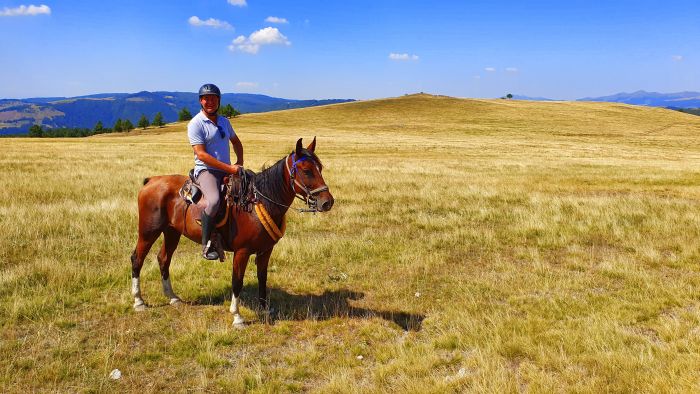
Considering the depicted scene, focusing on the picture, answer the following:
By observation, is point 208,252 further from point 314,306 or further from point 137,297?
point 314,306

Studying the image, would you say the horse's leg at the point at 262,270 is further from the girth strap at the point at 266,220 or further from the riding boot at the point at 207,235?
the riding boot at the point at 207,235

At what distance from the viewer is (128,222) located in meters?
12.0

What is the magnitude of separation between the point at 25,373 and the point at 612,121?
4021 inches

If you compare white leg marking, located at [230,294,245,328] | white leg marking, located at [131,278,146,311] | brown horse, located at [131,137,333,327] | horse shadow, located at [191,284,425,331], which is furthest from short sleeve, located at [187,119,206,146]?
horse shadow, located at [191,284,425,331]

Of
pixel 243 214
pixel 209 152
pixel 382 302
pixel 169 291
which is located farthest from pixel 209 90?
pixel 382 302

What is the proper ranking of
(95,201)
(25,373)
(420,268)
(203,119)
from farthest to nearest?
(95,201) → (420,268) → (203,119) → (25,373)

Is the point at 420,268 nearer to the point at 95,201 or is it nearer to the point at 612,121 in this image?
the point at 95,201

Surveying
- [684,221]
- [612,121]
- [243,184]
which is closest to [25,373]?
[243,184]

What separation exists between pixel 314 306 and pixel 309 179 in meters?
2.58

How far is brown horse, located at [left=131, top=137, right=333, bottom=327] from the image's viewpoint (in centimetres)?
589

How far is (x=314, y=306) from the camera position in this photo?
7.24 metres

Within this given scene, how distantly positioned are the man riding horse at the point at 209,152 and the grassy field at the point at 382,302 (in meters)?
1.65

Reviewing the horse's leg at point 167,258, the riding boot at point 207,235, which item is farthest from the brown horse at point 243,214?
the riding boot at point 207,235

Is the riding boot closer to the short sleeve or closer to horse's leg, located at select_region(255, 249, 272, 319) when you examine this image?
horse's leg, located at select_region(255, 249, 272, 319)
